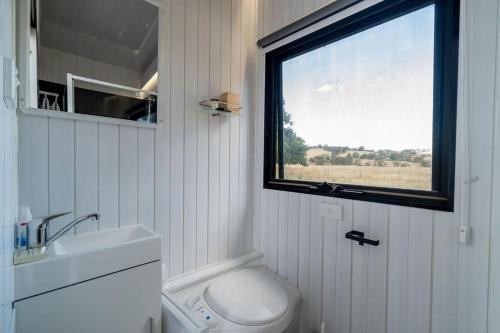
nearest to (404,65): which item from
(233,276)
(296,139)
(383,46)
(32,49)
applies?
(383,46)

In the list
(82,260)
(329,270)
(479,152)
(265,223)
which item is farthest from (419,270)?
(82,260)

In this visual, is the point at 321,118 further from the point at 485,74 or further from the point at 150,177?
the point at 150,177

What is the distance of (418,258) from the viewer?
104 centimetres

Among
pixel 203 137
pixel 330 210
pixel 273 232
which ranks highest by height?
pixel 203 137

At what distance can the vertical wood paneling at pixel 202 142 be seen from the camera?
4.81 ft

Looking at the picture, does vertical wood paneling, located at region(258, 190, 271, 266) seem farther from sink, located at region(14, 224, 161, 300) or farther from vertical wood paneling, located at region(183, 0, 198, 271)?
sink, located at region(14, 224, 161, 300)

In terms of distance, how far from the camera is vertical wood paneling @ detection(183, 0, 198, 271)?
55.3 inches

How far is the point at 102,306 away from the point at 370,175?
1.39 metres

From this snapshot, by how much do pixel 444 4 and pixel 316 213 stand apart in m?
1.19

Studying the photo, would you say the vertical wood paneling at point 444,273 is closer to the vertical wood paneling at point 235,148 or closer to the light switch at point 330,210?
the light switch at point 330,210

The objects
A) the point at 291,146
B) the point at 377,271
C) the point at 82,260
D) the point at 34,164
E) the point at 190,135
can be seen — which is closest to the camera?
the point at 82,260

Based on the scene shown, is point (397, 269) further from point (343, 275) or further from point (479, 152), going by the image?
point (479, 152)

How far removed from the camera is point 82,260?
2.72ft

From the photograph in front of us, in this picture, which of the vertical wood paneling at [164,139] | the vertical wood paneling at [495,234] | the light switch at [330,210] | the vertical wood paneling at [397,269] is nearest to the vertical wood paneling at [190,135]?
the vertical wood paneling at [164,139]
